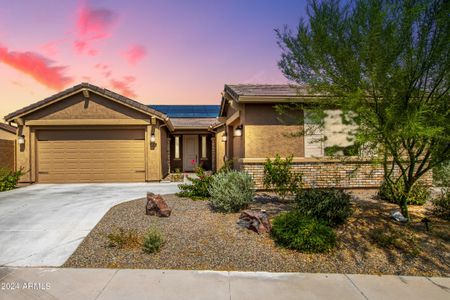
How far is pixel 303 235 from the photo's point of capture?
469 cm

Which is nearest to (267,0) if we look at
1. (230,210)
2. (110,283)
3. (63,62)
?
(230,210)

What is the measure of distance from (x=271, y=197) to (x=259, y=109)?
3369 mm

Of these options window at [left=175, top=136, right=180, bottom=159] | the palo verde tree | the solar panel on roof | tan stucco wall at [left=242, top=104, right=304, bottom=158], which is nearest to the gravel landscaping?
the palo verde tree

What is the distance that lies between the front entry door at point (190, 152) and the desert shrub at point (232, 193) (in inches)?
479

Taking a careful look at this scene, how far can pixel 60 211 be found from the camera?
699cm

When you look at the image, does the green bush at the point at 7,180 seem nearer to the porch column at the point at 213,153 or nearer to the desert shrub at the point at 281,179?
the desert shrub at the point at 281,179

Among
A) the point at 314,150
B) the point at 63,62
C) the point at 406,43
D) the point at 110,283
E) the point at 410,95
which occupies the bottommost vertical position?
the point at 110,283

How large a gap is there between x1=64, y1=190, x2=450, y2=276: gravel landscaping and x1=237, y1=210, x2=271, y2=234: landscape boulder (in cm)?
13

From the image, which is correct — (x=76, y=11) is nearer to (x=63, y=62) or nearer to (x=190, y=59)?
(x=63, y=62)

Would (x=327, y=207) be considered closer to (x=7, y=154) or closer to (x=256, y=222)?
(x=256, y=222)

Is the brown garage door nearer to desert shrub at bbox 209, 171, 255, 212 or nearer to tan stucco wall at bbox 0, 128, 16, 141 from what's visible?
tan stucco wall at bbox 0, 128, 16, 141

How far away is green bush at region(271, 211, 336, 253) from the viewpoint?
15.1 feet

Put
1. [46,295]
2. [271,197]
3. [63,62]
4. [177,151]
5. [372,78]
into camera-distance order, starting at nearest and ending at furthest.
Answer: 1. [46,295]
2. [372,78]
3. [271,197]
4. [63,62]
5. [177,151]

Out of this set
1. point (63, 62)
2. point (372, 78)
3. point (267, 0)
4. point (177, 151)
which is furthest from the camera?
point (177, 151)
